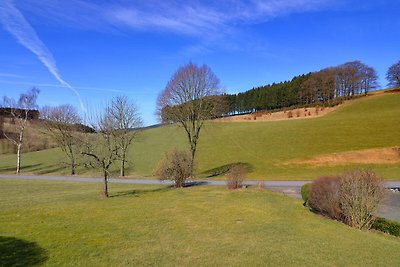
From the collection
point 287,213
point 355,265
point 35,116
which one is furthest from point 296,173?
point 35,116

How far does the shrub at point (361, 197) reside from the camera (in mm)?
14453

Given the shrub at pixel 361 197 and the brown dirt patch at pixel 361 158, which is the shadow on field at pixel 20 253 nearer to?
the shrub at pixel 361 197

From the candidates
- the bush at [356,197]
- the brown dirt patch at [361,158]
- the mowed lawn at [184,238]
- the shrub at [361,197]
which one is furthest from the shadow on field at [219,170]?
the shrub at [361,197]

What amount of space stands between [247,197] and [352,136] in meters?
38.0

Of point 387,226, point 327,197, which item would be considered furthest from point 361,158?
point 387,226

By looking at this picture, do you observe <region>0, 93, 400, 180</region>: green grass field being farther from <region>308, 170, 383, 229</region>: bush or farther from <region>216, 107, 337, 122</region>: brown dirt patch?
<region>308, 170, 383, 229</region>: bush

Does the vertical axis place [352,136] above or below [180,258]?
above

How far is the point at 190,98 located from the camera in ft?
139

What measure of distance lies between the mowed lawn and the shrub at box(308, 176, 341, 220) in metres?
0.85

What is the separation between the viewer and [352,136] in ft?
174

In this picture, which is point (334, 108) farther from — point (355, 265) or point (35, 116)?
point (355, 265)

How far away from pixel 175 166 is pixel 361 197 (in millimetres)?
16568

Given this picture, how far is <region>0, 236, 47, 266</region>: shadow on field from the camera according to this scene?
8711 millimetres

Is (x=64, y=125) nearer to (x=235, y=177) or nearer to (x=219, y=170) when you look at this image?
(x=219, y=170)
